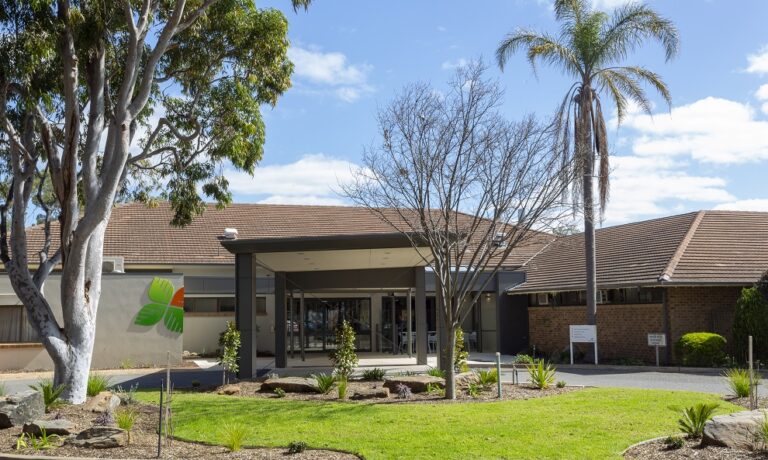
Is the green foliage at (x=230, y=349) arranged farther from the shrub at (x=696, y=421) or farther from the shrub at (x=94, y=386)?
the shrub at (x=696, y=421)

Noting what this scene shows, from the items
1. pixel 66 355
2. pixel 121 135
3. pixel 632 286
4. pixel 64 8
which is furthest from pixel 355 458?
pixel 632 286

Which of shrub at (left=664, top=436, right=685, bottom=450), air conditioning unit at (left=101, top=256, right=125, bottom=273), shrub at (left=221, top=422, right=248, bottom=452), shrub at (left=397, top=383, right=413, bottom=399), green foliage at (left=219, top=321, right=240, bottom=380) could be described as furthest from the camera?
air conditioning unit at (left=101, top=256, right=125, bottom=273)

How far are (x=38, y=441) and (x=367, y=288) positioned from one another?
51.0ft

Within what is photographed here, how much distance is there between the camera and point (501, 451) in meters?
9.59

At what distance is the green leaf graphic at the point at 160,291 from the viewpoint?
26.4m

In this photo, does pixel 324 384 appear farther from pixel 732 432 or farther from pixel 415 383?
pixel 732 432

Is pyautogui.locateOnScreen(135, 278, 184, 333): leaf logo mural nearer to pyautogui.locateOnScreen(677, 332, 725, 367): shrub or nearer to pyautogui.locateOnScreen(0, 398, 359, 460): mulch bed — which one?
pyautogui.locateOnScreen(0, 398, 359, 460): mulch bed

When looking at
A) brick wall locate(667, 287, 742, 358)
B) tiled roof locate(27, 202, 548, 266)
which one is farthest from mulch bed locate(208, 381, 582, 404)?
tiled roof locate(27, 202, 548, 266)

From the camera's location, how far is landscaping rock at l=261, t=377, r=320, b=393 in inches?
620

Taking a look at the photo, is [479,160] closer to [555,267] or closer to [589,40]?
[589,40]

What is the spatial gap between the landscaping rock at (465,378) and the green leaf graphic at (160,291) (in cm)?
1310

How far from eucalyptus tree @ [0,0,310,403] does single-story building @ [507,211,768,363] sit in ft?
41.5

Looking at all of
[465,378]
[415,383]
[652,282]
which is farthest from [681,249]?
[415,383]

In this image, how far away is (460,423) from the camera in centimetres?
1159
